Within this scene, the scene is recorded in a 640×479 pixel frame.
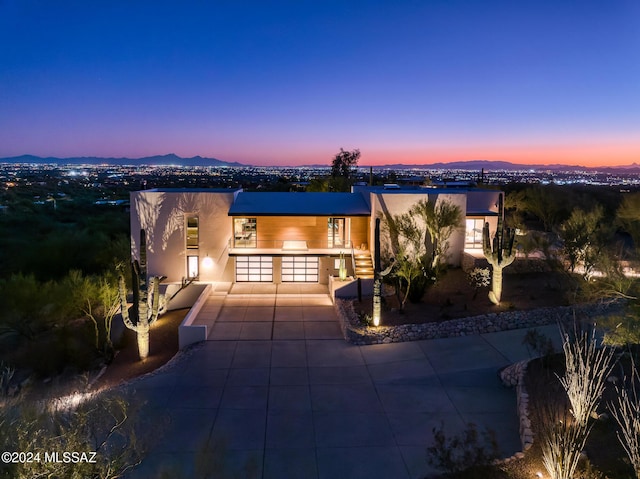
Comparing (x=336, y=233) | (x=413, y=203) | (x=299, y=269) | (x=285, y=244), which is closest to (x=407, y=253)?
(x=413, y=203)

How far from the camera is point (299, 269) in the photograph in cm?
2142

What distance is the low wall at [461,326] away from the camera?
1395 centimetres

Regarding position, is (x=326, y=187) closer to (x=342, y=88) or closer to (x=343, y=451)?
(x=342, y=88)

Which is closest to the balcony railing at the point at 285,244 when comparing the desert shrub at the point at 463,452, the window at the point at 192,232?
the window at the point at 192,232

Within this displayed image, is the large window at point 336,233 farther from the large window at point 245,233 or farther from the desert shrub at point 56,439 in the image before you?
the desert shrub at point 56,439

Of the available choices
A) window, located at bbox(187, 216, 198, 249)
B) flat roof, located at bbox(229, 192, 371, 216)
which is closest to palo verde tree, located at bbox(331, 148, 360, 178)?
flat roof, located at bbox(229, 192, 371, 216)

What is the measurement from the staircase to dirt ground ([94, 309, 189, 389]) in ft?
25.1

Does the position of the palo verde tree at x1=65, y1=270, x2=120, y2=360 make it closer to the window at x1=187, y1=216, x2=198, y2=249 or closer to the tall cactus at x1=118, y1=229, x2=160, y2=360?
the tall cactus at x1=118, y1=229, x2=160, y2=360

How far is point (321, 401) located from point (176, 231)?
506 inches

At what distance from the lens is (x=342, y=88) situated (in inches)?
1422

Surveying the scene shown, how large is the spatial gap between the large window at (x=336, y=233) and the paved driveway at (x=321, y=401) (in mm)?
7929

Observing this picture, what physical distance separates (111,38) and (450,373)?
28734mm

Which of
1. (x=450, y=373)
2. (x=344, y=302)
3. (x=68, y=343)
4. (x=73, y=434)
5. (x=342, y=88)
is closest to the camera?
(x=73, y=434)

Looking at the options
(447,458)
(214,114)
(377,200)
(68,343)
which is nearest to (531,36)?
(377,200)
